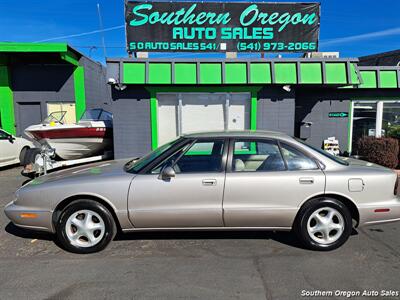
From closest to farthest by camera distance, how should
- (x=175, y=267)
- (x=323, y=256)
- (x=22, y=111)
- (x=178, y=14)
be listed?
(x=175, y=267), (x=323, y=256), (x=178, y=14), (x=22, y=111)

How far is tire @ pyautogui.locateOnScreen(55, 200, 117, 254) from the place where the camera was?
3439mm

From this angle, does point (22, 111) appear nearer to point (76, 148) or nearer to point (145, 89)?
point (76, 148)

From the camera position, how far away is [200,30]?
28.6 ft

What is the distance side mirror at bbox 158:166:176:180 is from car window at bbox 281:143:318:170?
4.75 feet

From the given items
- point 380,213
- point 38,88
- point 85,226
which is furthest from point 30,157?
point 38,88

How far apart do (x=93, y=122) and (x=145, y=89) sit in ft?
6.94

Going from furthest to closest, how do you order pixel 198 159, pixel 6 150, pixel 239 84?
pixel 6 150 < pixel 239 84 < pixel 198 159

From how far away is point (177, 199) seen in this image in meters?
3.41

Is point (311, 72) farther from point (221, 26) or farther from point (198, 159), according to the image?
point (198, 159)

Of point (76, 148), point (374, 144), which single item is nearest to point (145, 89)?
point (76, 148)

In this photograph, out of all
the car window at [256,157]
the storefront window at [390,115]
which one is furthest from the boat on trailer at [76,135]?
the storefront window at [390,115]

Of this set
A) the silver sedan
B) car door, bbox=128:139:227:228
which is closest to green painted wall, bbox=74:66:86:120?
the silver sedan

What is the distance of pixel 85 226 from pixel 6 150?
295 inches

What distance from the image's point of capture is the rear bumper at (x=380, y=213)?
11.4 ft
